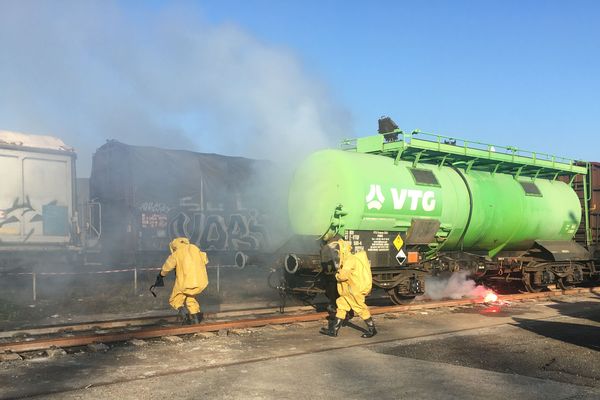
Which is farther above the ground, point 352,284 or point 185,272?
point 185,272

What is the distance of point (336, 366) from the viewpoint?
5949 mm

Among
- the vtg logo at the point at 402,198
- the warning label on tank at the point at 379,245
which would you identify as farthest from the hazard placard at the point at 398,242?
the vtg logo at the point at 402,198

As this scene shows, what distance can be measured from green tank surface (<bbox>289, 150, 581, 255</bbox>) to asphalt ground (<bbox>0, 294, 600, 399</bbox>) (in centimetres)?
201

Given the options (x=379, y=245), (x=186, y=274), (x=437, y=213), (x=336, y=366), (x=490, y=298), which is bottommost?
(x=490, y=298)

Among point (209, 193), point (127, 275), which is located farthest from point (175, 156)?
point (127, 275)

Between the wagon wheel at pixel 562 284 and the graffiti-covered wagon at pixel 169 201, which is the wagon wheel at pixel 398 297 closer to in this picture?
the graffiti-covered wagon at pixel 169 201

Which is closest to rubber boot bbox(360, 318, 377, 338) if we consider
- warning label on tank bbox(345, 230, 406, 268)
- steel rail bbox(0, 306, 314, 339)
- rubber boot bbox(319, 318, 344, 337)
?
rubber boot bbox(319, 318, 344, 337)

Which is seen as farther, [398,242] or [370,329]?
[398,242]

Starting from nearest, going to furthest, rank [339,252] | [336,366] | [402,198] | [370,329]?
1. [336,366]
2. [370,329]
3. [339,252]
4. [402,198]

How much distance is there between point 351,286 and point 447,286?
504 centimetres

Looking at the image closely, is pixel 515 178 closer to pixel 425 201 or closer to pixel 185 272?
pixel 425 201

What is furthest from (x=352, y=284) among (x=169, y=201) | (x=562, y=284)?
(x=562, y=284)

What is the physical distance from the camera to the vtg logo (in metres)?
9.33

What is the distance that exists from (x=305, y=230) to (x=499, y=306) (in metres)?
4.59
